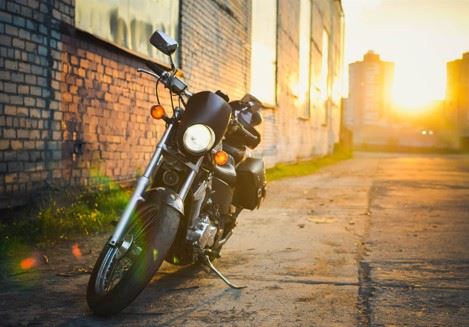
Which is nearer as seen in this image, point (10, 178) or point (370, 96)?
point (10, 178)

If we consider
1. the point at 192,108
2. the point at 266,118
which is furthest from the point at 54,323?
the point at 266,118

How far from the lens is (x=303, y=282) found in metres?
3.44

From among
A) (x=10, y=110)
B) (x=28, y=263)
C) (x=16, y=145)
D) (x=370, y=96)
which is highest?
(x=370, y=96)

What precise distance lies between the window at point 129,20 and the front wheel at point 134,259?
10.8 feet

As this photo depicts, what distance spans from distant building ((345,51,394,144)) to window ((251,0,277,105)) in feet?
160

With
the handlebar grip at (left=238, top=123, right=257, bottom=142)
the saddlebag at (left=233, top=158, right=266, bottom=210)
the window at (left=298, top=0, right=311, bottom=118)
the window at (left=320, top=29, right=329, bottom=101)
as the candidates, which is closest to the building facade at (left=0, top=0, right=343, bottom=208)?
the saddlebag at (left=233, top=158, right=266, bottom=210)

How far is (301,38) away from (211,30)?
9.76m

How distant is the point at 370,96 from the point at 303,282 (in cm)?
6136

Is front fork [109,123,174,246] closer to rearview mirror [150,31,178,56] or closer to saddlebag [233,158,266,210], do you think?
rearview mirror [150,31,178,56]

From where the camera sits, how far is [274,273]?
12.1 feet

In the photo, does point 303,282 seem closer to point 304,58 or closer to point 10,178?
point 10,178

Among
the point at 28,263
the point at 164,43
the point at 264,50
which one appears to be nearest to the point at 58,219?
the point at 28,263

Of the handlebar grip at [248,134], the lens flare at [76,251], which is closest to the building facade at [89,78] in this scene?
the lens flare at [76,251]

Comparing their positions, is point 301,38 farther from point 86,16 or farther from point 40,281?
point 40,281
